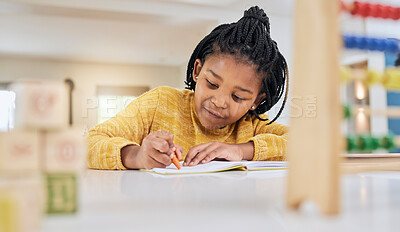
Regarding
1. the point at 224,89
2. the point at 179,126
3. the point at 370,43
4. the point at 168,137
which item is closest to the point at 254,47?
the point at 224,89

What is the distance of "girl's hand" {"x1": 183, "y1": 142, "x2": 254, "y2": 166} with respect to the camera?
1.06m

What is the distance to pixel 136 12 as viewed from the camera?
4285mm

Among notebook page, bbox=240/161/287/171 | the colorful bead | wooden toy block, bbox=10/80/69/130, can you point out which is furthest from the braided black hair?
wooden toy block, bbox=10/80/69/130

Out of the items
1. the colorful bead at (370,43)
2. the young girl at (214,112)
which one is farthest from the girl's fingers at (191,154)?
the colorful bead at (370,43)

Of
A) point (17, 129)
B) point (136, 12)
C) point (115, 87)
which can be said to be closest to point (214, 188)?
point (17, 129)

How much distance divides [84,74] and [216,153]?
24.1ft

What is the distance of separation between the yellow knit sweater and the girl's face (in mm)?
102

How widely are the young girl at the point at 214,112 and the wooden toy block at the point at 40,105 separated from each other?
0.61 metres

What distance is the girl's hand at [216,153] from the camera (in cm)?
106

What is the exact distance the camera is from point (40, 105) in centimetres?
33

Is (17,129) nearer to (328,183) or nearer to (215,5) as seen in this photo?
(328,183)

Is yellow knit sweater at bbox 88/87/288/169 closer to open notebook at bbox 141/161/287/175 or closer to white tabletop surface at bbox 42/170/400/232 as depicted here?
open notebook at bbox 141/161/287/175

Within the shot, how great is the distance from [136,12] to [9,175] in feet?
13.7

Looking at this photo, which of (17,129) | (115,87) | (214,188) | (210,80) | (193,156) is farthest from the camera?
(115,87)
